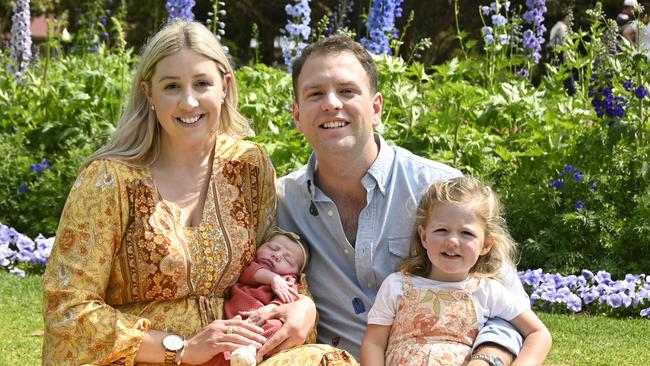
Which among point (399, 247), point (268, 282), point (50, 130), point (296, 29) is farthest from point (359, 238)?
point (50, 130)

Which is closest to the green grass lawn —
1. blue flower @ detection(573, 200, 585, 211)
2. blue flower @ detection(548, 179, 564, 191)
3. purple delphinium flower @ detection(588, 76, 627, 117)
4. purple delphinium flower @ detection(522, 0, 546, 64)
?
blue flower @ detection(573, 200, 585, 211)

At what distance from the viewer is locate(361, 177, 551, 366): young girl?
10.7 feet

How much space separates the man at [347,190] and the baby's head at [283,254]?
0.47 ft

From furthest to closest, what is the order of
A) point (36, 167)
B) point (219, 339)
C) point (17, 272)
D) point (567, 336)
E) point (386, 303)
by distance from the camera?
1. point (36, 167)
2. point (17, 272)
3. point (567, 336)
4. point (386, 303)
5. point (219, 339)

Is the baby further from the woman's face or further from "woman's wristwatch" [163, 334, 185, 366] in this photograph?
the woman's face

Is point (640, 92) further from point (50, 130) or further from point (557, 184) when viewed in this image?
point (50, 130)

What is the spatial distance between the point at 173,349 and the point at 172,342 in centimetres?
2

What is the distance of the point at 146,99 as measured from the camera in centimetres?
343

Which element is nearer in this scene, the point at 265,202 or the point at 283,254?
the point at 283,254

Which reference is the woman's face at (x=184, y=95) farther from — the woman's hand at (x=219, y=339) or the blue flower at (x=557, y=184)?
the blue flower at (x=557, y=184)

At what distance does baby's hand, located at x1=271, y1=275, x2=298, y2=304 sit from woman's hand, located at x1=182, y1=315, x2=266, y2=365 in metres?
0.17

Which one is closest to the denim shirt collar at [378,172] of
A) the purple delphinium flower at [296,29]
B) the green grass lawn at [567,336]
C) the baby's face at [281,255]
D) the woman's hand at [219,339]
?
the baby's face at [281,255]

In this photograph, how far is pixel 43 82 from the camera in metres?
8.02

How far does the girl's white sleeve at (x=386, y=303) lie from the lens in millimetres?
3346
